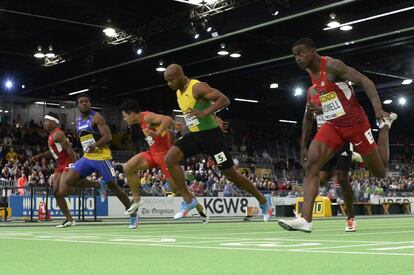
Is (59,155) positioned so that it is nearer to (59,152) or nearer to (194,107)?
(59,152)

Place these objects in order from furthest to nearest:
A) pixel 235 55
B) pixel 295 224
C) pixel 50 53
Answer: pixel 50 53, pixel 235 55, pixel 295 224

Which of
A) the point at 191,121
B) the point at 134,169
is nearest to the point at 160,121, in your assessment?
the point at 134,169

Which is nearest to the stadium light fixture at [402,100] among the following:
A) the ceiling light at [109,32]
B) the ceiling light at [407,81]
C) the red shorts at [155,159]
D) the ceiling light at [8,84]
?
the ceiling light at [407,81]

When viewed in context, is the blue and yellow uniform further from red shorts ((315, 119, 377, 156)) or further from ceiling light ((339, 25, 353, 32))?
ceiling light ((339, 25, 353, 32))

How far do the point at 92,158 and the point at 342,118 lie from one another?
19.7 feet

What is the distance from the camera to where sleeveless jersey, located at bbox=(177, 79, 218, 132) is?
10.0 metres

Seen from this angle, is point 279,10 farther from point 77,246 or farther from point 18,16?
point 77,246

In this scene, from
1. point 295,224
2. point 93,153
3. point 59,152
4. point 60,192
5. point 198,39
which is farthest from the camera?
point 198,39

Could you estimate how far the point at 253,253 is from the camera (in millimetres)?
5344

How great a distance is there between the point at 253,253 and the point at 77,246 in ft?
7.09

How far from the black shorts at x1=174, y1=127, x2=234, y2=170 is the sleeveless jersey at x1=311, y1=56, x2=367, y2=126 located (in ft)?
8.98

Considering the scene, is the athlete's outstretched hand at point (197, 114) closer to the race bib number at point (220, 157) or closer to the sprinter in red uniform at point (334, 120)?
the race bib number at point (220, 157)

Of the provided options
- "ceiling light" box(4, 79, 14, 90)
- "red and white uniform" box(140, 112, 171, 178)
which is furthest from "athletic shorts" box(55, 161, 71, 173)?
"ceiling light" box(4, 79, 14, 90)

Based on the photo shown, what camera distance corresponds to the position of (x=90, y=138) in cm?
1237
